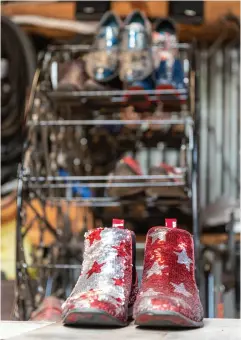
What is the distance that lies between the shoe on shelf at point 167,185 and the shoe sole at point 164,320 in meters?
1.23

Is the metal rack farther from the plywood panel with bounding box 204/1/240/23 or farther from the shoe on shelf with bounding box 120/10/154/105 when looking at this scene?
the plywood panel with bounding box 204/1/240/23

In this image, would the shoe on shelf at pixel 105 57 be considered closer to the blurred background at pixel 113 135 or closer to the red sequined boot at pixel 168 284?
the blurred background at pixel 113 135

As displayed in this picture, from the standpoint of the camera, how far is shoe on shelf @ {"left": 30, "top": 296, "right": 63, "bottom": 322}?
2.13 m

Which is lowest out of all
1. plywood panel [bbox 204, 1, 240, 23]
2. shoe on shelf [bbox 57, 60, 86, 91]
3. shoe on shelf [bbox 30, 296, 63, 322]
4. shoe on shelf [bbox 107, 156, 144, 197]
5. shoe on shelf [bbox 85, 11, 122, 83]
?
shoe on shelf [bbox 30, 296, 63, 322]

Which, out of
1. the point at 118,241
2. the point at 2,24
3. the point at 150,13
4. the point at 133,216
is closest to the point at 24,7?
the point at 2,24

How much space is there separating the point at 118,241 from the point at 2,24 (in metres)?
2.02

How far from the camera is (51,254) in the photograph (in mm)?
2828

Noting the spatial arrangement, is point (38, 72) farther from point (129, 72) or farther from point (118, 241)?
point (118, 241)

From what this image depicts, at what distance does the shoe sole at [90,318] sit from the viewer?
122cm

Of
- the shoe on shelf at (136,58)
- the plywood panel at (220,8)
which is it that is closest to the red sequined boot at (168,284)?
the shoe on shelf at (136,58)

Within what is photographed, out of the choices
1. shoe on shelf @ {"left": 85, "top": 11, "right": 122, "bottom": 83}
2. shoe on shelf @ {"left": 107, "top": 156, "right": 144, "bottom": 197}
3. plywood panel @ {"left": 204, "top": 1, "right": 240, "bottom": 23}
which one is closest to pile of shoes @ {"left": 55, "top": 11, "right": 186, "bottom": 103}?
shoe on shelf @ {"left": 85, "top": 11, "right": 122, "bottom": 83}

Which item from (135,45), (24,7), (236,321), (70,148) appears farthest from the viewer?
(24,7)

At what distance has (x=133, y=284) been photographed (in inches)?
54.7

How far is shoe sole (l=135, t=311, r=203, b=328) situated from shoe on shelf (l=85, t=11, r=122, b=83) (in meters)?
1.49
